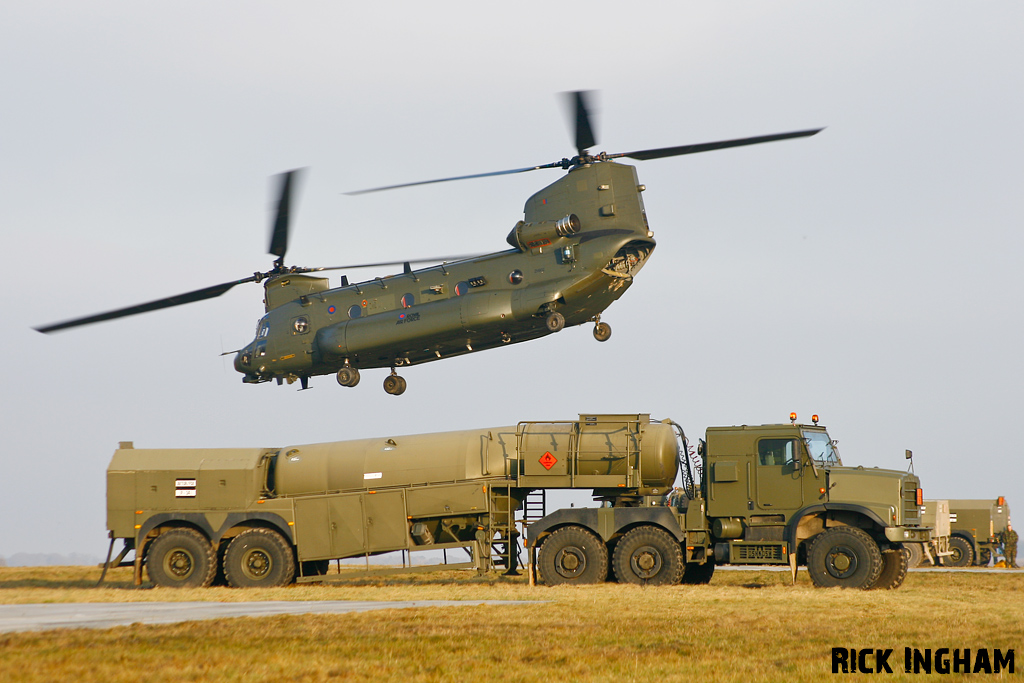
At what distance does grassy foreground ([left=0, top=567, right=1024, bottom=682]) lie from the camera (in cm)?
974

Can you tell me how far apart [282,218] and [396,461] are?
40.1ft

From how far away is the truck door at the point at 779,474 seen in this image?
19266 mm

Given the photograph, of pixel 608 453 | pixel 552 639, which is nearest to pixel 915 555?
pixel 608 453

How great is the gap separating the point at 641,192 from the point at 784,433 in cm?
886

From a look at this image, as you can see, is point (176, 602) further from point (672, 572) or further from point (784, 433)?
point (784, 433)

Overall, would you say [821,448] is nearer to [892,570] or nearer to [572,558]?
[892,570]

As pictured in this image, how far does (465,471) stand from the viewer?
2056 cm

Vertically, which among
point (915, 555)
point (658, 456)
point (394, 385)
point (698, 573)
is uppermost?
point (394, 385)

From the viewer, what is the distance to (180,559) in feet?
67.8

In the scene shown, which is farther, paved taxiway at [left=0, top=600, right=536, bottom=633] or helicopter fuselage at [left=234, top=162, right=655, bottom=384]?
helicopter fuselage at [left=234, top=162, right=655, bottom=384]

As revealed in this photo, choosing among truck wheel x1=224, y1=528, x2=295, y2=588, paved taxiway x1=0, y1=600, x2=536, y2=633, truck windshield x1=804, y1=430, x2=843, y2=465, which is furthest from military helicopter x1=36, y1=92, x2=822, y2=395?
paved taxiway x1=0, y1=600, x2=536, y2=633

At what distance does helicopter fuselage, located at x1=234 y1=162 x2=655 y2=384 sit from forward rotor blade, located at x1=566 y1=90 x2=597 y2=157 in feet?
A: 1.80

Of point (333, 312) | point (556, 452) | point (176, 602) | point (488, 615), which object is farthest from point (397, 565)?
point (333, 312)

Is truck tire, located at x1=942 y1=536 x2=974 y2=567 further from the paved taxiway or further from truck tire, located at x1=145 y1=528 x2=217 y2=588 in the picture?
truck tire, located at x1=145 y1=528 x2=217 y2=588
